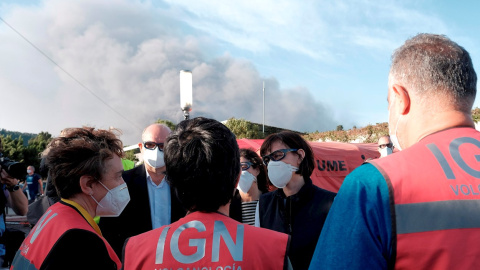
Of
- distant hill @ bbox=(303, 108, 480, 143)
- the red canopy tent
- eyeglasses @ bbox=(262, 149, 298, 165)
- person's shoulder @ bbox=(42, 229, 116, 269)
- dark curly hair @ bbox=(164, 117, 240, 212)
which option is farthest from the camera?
distant hill @ bbox=(303, 108, 480, 143)

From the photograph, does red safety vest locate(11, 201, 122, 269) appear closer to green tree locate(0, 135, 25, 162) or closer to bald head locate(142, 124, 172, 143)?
bald head locate(142, 124, 172, 143)

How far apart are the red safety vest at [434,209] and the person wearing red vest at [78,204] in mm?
1463

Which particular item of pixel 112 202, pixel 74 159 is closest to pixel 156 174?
pixel 112 202

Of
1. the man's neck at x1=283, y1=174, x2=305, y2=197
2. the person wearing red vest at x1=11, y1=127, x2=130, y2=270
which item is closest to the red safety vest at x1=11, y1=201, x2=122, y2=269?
the person wearing red vest at x1=11, y1=127, x2=130, y2=270

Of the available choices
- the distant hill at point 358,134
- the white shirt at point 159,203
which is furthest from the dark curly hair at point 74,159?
the distant hill at point 358,134

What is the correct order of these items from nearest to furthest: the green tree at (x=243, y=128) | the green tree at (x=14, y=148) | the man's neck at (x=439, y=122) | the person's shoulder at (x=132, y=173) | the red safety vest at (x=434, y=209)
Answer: the red safety vest at (x=434, y=209), the man's neck at (x=439, y=122), the person's shoulder at (x=132, y=173), the green tree at (x=243, y=128), the green tree at (x=14, y=148)

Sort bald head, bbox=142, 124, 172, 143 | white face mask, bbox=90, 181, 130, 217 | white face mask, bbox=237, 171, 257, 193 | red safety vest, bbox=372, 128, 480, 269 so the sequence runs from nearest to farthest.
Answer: red safety vest, bbox=372, 128, 480, 269
white face mask, bbox=90, 181, 130, 217
bald head, bbox=142, 124, 172, 143
white face mask, bbox=237, 171, 257, 193

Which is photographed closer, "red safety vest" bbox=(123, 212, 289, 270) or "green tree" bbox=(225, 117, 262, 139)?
"red safety vest" bbox=(123, 212, 289, 270)

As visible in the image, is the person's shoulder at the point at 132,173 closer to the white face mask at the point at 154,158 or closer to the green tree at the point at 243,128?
the white face mask at the point at 154,158

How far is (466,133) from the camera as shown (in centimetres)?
147

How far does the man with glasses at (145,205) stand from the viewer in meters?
3.98

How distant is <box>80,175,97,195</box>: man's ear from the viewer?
102 inches

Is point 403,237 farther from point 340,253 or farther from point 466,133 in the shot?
point 466,133

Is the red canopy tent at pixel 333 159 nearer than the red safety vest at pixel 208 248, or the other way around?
the red safety vest at pixel 208 248
